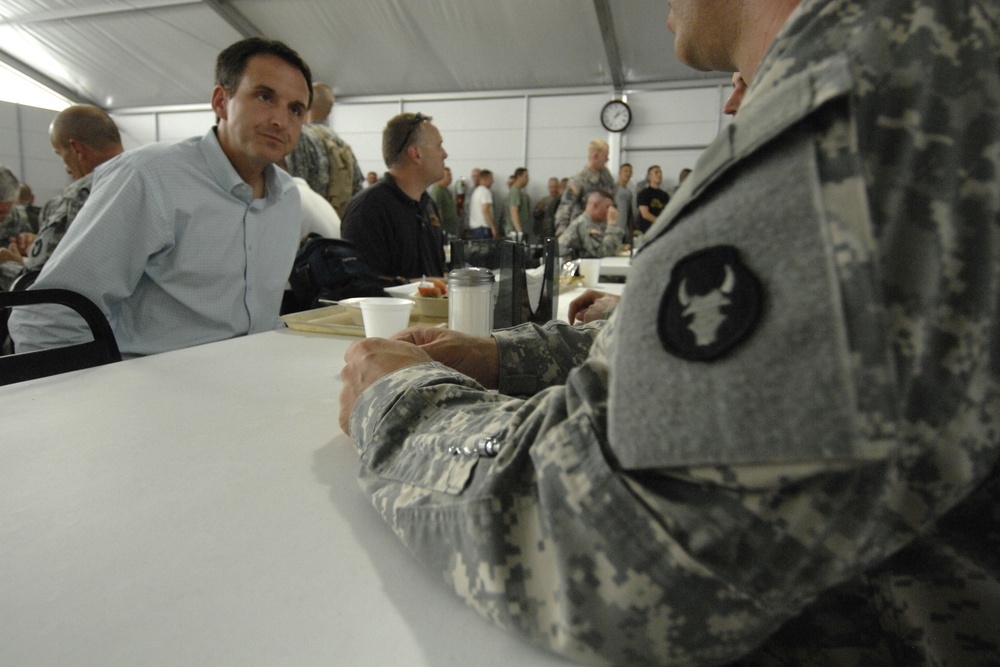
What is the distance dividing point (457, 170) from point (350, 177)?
529 cm

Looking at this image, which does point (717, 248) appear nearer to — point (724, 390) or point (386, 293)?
point (724, 390)

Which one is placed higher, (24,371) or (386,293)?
(386,293)

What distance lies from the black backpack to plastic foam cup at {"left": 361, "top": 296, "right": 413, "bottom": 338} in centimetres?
57

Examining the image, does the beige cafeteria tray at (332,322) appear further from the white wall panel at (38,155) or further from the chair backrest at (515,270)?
the white wall panel at (38,155)

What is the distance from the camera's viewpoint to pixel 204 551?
0.45 m

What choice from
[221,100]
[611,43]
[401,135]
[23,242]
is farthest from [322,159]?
[611,43]

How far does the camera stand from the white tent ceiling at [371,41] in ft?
21.0

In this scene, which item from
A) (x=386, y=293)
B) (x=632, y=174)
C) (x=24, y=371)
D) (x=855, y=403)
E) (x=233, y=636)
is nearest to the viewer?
(x=855, y=403)

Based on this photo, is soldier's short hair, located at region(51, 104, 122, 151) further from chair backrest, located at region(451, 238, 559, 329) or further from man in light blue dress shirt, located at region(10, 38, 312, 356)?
chair backrest, located at region(451, 238, 559, 329)

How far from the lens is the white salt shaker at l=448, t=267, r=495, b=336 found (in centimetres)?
104

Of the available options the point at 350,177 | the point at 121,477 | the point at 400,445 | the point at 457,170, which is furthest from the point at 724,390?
the point at 457,170

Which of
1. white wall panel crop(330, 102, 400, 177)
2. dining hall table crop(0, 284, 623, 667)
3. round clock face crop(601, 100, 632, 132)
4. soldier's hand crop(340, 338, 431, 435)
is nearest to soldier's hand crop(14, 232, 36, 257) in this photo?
dining hall table crop(0, 284, 623, 667)

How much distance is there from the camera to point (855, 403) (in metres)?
0.25

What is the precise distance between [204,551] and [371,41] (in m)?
7.79
